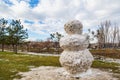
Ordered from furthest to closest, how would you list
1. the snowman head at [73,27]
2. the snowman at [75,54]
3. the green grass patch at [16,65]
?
1. the green grass patch at [16,65]
2. the snowman head at [73,27]
3. the snowman at [75,54]

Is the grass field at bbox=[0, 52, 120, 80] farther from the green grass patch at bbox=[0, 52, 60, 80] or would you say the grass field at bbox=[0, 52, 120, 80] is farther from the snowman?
the snowman

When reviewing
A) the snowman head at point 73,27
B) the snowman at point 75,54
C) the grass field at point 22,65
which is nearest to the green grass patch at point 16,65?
the grass field at point 22,65

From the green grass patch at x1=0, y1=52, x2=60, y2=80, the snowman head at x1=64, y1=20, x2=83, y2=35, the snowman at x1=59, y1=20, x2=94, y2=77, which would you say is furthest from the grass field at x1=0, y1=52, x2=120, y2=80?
the snowman head at x1=64, y1=20, x2=83, y2=35

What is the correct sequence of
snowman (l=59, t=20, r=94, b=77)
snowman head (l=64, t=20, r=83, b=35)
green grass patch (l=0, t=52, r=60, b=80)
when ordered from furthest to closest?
green grass patch (l=0, t=52, r=60, b=80) → snowman head (l=64, t=20, r=83, b=35) → snowman (l=59, t=20, r=94, b=77)

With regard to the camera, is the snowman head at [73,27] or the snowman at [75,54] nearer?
the snowman at [75,54]

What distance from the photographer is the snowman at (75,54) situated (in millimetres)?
11672

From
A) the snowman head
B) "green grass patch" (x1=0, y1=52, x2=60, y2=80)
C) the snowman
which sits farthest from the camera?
"green grass patch" (x1=0, y1=52, x2=60, y2=80)

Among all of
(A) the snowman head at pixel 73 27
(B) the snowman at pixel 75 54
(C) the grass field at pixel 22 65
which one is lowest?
(C) the grass field at pixel 22 65

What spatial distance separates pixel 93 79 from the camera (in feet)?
36.2

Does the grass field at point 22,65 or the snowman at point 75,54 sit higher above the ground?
the snowman at point 75,54

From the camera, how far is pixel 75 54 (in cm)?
1180

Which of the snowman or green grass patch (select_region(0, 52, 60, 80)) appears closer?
the snowman

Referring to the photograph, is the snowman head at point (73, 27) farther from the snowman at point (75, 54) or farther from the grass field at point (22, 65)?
the grass field at point (22, 65)

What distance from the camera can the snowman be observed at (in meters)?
11.7
